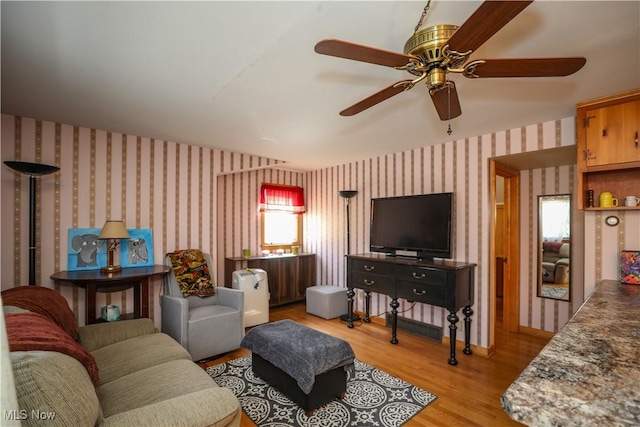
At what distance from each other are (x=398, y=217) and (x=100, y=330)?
10.6 feet

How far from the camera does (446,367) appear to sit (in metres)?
2.94

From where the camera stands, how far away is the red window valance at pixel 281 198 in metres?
5.16

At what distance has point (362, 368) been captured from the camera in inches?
114

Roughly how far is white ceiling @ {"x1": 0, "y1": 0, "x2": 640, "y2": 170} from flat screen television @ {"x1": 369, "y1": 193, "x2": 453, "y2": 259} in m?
0.83

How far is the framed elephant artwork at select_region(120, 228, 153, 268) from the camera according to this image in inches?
133

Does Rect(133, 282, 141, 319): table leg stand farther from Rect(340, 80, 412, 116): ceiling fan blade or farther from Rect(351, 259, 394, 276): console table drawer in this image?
Rect(340, 80, 412, 116): ceiling fan blade

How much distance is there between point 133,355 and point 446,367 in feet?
8.90

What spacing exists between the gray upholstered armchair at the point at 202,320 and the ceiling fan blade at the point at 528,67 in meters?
2.98

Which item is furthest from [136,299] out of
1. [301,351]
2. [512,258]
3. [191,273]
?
[512,258]

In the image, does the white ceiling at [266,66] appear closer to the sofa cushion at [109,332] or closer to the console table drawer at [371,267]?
the console table drawer at [371,267]

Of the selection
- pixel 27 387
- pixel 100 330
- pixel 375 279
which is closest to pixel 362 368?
pixel 375 279

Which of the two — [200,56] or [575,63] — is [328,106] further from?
[575,63]

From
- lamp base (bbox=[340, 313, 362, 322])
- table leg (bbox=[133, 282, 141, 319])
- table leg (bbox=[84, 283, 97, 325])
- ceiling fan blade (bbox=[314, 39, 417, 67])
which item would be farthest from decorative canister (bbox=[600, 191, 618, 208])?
table leg (bbox=[84, 283, 97, 325])

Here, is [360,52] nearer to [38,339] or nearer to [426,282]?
[38,339]
